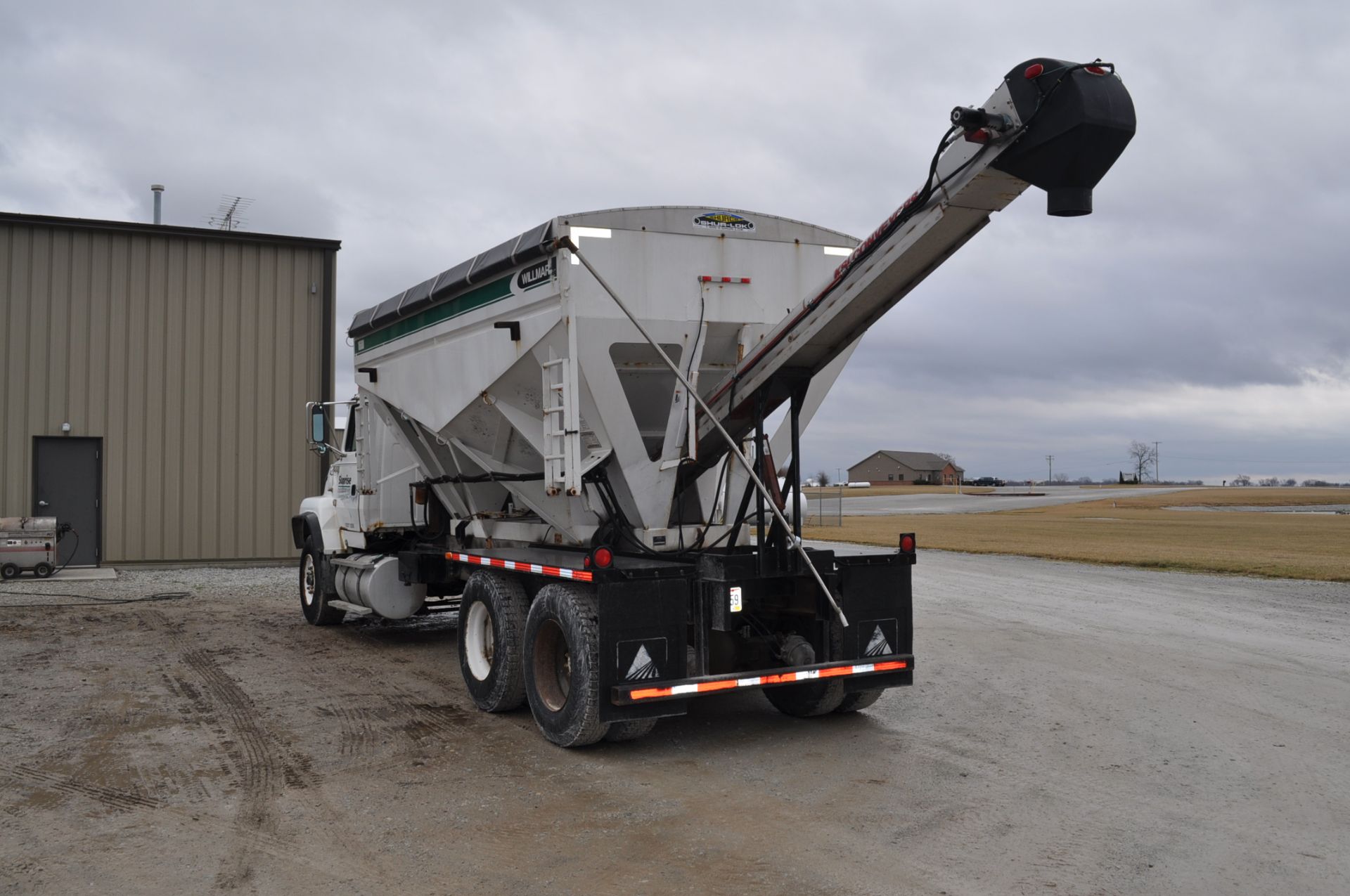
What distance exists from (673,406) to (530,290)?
4.32 feet

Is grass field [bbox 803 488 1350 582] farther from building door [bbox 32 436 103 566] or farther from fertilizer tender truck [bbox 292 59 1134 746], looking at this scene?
building door [bbox 32 436 103 566]

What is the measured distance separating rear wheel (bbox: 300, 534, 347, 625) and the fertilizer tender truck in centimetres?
441

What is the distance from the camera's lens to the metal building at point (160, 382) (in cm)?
1988

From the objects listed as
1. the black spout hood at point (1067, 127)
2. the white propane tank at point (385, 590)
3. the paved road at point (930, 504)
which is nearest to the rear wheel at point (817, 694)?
the black spout hood at point (1067, 127)

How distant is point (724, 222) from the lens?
7.80 metres

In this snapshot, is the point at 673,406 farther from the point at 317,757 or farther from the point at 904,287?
the point at 317,757

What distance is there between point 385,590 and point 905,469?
13667 cm

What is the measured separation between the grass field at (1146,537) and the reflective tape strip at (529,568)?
12.3 meters

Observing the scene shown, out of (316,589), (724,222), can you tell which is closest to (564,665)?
(724,222)

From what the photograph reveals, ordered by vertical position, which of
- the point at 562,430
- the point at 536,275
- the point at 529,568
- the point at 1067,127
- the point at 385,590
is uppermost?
the point at 1067,127

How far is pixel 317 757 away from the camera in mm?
6863

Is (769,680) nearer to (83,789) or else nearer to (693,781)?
(693,781)

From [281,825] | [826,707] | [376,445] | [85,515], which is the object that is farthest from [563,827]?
[85,515]

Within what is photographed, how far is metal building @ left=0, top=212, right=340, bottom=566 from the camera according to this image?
65.2 ft
